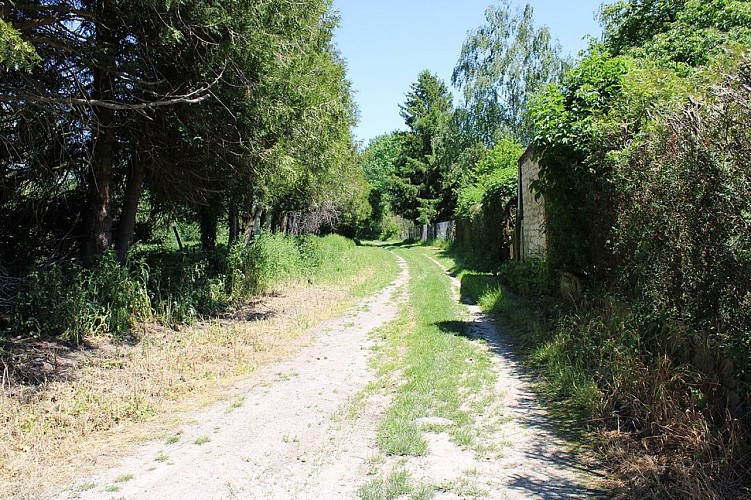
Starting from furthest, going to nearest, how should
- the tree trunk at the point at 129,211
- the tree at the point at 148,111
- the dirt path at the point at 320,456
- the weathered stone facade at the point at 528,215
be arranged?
1. the weathered stone facade at the point at 528,215
2. the tree trunk at the point at 129,211
3. the tree at the point at 148,111
4. the dirt path at the point at 320,456

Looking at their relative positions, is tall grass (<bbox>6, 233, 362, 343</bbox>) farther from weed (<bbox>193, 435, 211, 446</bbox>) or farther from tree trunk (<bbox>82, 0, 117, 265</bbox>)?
weed (<bbox>193, 435, 211, 446</bbox>)

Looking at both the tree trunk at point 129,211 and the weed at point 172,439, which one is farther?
the tree trunk at point 129,211

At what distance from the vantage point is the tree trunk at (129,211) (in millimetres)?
9633

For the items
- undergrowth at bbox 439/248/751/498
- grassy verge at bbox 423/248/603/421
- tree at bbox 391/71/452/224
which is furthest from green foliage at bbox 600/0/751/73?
tree at bbox 391/71/452/224

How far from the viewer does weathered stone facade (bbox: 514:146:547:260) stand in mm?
11625

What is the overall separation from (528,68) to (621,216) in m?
26.3

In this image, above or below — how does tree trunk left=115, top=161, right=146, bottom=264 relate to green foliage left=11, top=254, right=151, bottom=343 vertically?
above

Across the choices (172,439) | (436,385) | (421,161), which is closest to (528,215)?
(436,385)

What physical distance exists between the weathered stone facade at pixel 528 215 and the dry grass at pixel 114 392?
19.9 ft

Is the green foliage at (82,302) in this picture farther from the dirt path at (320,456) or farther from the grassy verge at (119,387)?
the dirt path at (320,456)

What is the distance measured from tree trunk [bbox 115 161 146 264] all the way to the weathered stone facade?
27.0 feet

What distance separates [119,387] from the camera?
231 inches

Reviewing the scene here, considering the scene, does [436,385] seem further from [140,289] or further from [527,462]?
[140,289]

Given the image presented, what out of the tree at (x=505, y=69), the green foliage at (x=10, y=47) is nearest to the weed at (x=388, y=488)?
the green foliage at (x=10, y=47)
